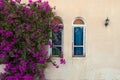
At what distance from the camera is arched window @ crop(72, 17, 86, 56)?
53.7 feet

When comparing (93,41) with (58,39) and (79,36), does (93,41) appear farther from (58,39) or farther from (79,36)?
(58,39)

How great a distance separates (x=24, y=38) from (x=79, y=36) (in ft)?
7.61

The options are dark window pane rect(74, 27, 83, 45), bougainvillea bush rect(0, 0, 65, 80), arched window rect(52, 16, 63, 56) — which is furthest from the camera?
dark window pane rect(74, 27, 83, 45)

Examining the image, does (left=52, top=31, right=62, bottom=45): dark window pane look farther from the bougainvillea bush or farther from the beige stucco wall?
the bougainvillea bush

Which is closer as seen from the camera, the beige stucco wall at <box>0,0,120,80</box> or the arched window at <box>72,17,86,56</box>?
the beige stucco wall at <box>0,0,120,80</box>

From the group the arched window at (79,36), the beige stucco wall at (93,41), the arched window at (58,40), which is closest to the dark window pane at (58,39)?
the arched window at (58,40)

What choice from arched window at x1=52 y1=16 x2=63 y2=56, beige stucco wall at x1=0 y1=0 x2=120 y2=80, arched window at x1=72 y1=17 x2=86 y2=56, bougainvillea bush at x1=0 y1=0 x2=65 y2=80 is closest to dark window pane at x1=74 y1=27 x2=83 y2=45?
arched window at x1=72 y1=17 x2=86 y2=56

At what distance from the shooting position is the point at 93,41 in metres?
16.2

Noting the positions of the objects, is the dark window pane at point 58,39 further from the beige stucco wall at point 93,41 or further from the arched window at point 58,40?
the beige stucco wall at point 93,41

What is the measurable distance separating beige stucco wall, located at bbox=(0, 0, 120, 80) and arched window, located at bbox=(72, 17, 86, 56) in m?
0.19

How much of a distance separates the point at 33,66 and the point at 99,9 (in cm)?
336

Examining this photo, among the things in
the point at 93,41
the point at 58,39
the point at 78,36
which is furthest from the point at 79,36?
the point at 58,39

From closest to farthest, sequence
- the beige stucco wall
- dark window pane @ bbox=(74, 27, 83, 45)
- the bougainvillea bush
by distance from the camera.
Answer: the bougainvillea bush < the beige stucco wall < dark window pane @ bbox=(74, 27, 83, 45)

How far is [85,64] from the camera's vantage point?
16297mm
